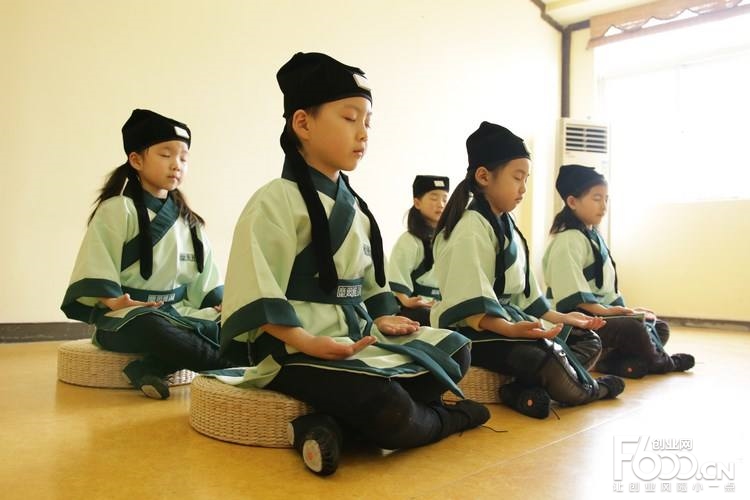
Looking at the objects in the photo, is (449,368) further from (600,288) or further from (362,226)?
(600,288)

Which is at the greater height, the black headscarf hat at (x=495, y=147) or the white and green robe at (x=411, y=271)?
the black headscarf hat at (x=495, y=147)

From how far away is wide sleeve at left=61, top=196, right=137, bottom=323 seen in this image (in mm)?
2355

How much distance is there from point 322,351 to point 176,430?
0.56m

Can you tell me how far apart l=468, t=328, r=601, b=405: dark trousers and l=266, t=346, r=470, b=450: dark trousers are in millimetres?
603

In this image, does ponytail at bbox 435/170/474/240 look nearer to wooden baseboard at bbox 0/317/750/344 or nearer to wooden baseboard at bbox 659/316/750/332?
wooden baseboard at bbox 0/317/750/344

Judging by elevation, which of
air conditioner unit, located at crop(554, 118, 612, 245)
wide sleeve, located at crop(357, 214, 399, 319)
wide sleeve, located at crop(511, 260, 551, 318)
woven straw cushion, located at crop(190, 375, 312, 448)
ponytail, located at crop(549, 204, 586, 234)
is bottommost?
woven straw cushion, located at crop(190, 375, 312, 448)

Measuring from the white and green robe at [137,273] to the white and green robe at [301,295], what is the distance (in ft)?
2.22

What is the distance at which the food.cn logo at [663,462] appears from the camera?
4.73 ft

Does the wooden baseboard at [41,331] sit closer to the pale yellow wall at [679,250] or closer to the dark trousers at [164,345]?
the dark trousers at [164,345]

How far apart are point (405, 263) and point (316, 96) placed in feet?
7.00

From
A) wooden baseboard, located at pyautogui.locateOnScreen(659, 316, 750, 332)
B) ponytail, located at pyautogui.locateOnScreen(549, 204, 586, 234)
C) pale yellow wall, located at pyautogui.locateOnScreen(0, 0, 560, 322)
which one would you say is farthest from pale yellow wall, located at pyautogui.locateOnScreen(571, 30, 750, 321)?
ponytail, located at pyautogui.locateOnScreen(549, 204, 586, 234)

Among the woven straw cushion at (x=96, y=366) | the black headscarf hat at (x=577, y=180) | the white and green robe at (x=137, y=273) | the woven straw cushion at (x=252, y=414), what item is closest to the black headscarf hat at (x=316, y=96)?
the woven straw cushion at (x=252, y=414)

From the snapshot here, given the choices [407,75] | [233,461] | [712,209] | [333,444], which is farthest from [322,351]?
[712,209]

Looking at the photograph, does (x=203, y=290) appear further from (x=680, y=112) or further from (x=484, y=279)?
(x=680, y=112)
